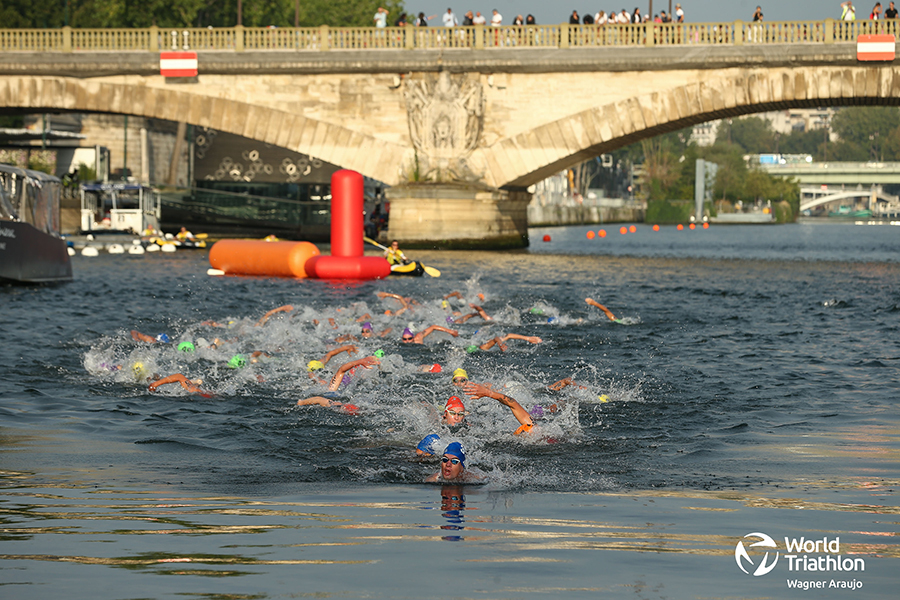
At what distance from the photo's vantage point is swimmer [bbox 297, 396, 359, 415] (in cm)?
1323

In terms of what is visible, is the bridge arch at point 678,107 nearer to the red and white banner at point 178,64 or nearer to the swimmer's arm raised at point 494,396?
the red and white banner at point 178,64

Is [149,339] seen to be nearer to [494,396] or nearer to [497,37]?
[494,396]

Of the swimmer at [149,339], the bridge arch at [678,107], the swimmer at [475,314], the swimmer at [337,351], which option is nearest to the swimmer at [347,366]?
the swimmer at [337,351]

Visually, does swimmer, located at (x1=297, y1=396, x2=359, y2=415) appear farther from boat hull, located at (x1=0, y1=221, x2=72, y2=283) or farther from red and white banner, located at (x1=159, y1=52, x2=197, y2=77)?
red and white banner, located at (x1=159, y1=52, x2=197, y2=77)

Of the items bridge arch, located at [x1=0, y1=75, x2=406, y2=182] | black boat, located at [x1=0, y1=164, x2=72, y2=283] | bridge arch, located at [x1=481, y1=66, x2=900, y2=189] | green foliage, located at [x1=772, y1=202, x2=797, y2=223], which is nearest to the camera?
black boat, located at [x1=0, y1=164, x2=72, y2=283]

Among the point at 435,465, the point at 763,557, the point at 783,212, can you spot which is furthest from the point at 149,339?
the point at 783,212

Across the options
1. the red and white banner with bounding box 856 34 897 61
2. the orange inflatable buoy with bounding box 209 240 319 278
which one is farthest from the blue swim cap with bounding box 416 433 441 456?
the red and white banner with bounding box 856 34 897 61

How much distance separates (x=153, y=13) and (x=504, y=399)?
201ft

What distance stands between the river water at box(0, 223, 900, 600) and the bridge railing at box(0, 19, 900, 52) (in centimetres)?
2182

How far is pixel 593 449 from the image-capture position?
1126 cm

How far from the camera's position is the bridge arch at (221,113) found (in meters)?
49.1

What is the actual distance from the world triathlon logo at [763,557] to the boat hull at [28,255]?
24248mm

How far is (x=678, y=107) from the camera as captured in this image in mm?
44844

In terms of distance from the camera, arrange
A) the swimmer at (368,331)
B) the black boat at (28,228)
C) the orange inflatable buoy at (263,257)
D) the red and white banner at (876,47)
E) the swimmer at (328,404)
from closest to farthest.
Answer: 1. the swimmer at (328,404)
2. the swimmer at (368,331)
3. the black boat at (28,228)
4. the orange inflatable buoy at (263,257)
5. the red and white banner at (876,47)
